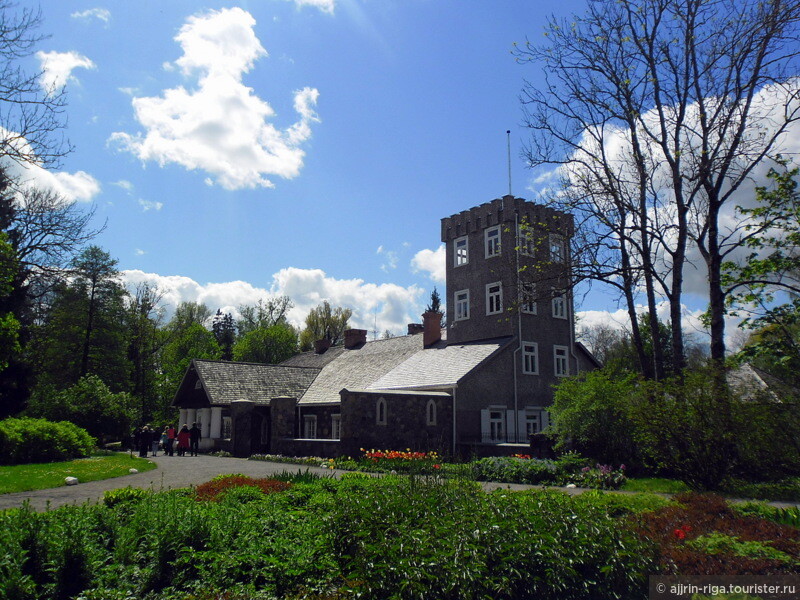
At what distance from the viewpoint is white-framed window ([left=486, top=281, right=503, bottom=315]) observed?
31.0m

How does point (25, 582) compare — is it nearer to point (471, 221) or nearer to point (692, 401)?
point (692, 401)

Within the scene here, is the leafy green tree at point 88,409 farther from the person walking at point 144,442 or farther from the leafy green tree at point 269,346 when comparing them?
the leafy green tree at point 269,346

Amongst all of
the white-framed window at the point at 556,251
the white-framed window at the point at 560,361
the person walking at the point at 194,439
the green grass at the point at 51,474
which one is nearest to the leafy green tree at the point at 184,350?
the person walking at the point at 194,439

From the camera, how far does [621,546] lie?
21.1 feet

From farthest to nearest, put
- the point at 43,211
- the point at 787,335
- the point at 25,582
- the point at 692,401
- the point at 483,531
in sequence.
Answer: the point at 43,211 → the point at 787,335 → the point at 692,401 → the point at 483,531 → the point at 25,582

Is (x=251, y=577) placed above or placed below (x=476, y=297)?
below

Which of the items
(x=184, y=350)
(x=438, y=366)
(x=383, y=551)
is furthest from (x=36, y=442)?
(x=184, y=350)

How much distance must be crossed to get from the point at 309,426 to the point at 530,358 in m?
12.9

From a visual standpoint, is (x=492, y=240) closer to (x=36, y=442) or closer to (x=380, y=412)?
(x=380, y=412)

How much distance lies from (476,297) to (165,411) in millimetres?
36863

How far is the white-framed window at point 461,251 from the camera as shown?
33.5 m

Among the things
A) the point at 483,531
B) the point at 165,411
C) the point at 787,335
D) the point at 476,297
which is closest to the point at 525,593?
the point at 483,531

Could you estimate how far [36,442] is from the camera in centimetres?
2372

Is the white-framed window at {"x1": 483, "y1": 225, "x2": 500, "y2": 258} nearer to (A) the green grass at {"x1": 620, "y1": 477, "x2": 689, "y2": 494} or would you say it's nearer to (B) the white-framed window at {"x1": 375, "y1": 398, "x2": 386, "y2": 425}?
(B) the white-framed window at {"x1": 375, "y1": 398, "x2": 386, "y2": 425}
